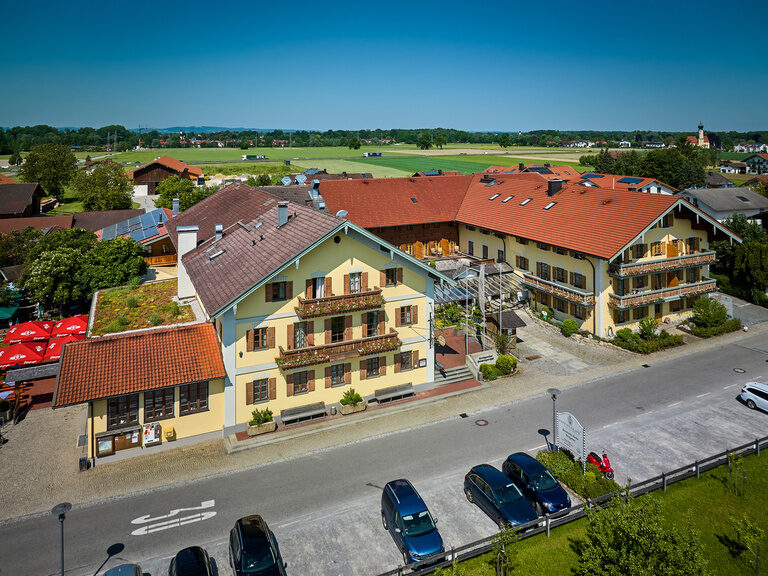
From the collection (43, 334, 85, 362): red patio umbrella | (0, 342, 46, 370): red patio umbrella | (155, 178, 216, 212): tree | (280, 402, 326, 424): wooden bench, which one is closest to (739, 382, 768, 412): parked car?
(280, 402, 326, 424): wooden bench

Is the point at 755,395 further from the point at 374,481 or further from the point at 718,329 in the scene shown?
the point at 374,481

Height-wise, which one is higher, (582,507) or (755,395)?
(755,395)

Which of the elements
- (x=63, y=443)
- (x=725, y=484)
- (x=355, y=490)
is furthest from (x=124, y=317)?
(x=725, y=484)

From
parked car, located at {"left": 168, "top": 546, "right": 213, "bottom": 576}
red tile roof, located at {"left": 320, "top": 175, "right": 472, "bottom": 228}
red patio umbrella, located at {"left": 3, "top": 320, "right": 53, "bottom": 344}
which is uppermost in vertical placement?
red tile roof, located at {"left": 320, "top": 175, "right": 472, "bottom": 228}

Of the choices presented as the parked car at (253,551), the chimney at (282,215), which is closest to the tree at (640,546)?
the parked car at (253,551)

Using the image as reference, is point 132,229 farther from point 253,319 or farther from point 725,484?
point 725,484

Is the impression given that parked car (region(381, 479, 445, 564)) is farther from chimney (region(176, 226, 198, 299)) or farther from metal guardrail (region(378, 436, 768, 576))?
chimney (region(176, 226, 198, 299))

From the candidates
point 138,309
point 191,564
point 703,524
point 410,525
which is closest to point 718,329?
point 703,524
